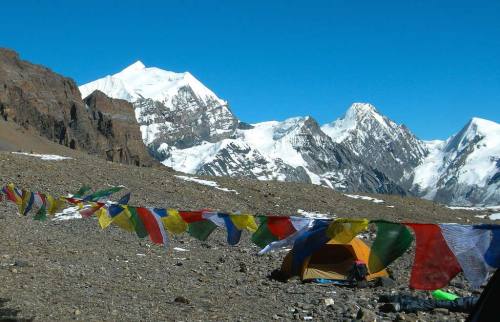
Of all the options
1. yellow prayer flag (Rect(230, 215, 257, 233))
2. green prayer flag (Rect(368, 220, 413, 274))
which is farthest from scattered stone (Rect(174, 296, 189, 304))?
green prayer flag (Rect(368, 220, 413, 274))

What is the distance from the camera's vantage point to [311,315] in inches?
512

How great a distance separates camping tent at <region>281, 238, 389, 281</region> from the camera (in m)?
17.5

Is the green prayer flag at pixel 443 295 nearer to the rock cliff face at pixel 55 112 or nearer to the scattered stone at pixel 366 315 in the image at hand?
the scattered stone at pixel 366 315

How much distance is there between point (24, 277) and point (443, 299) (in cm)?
1002

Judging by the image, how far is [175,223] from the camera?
13156 millimetres

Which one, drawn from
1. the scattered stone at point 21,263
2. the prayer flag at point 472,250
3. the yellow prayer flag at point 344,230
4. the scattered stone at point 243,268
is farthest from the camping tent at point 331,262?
the prayer flag at point 472,250

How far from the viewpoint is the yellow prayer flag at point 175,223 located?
13070mm

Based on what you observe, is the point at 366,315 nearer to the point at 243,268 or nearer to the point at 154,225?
the point at 154,225

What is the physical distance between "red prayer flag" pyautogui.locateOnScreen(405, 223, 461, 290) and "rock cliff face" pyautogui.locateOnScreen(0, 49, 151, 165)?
13458 cm

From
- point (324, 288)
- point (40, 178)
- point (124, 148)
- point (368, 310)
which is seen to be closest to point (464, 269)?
point (368, 310)

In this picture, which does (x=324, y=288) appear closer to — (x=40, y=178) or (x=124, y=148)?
(x=40, y=178)

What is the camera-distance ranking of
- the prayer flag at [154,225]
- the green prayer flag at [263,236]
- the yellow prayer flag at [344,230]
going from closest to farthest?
the yellow prayer flag at [344,230], the green prayer flag at [263,236], the prayer flag at [154,225]

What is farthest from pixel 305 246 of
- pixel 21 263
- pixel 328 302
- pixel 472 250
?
pixel 472 250

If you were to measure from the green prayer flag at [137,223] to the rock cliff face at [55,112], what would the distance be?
12724cm
